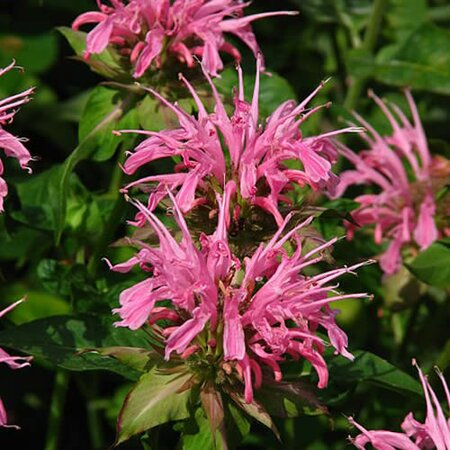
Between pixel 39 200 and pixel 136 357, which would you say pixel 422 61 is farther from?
pixel 136 357

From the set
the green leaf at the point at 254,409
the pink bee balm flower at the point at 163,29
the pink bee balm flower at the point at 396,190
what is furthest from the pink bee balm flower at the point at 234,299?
the pink bee balm flower at the point at 396,190

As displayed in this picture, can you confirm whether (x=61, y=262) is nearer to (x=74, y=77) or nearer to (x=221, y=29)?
(x=221, y=29)

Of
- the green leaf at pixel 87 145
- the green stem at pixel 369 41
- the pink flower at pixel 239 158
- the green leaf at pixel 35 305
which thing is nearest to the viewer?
the pink flower at pixel 239 158

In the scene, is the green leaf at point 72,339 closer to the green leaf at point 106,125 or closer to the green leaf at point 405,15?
the green leaf at point 106,125

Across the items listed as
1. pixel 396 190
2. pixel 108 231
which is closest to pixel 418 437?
pixel 108 231

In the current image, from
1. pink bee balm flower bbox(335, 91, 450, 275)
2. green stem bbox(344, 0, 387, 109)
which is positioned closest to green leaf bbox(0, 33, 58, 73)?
green stem bbox(344, 0, 387, 109)
